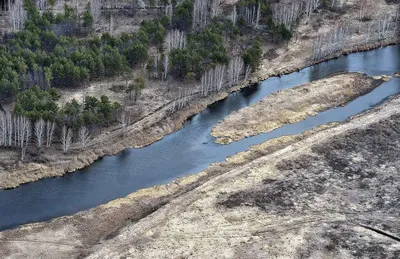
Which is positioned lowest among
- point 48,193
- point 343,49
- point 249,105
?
point 48,193

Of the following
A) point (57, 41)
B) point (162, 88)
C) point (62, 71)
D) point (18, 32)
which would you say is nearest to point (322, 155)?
point (162, 88)

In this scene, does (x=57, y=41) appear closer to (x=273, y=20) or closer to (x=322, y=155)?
(x=273, y=20)

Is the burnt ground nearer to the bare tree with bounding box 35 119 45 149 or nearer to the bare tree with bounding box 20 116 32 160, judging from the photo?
the bare tree with bounding box 35 119 45 149

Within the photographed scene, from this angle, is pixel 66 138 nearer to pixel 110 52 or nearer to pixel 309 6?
pixel 110 52

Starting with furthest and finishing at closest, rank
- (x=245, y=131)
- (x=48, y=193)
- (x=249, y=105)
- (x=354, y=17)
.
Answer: (x=354, y=17)
(x=249, y=105)
(x=245, y=131)
(x=48, y=193)

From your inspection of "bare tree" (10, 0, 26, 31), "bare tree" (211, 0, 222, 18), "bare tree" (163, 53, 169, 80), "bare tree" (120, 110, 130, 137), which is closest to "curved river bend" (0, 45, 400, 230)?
"bare tree" (120, 110, 130, 137)

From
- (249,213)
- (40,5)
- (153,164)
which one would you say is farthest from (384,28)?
(40,5)
